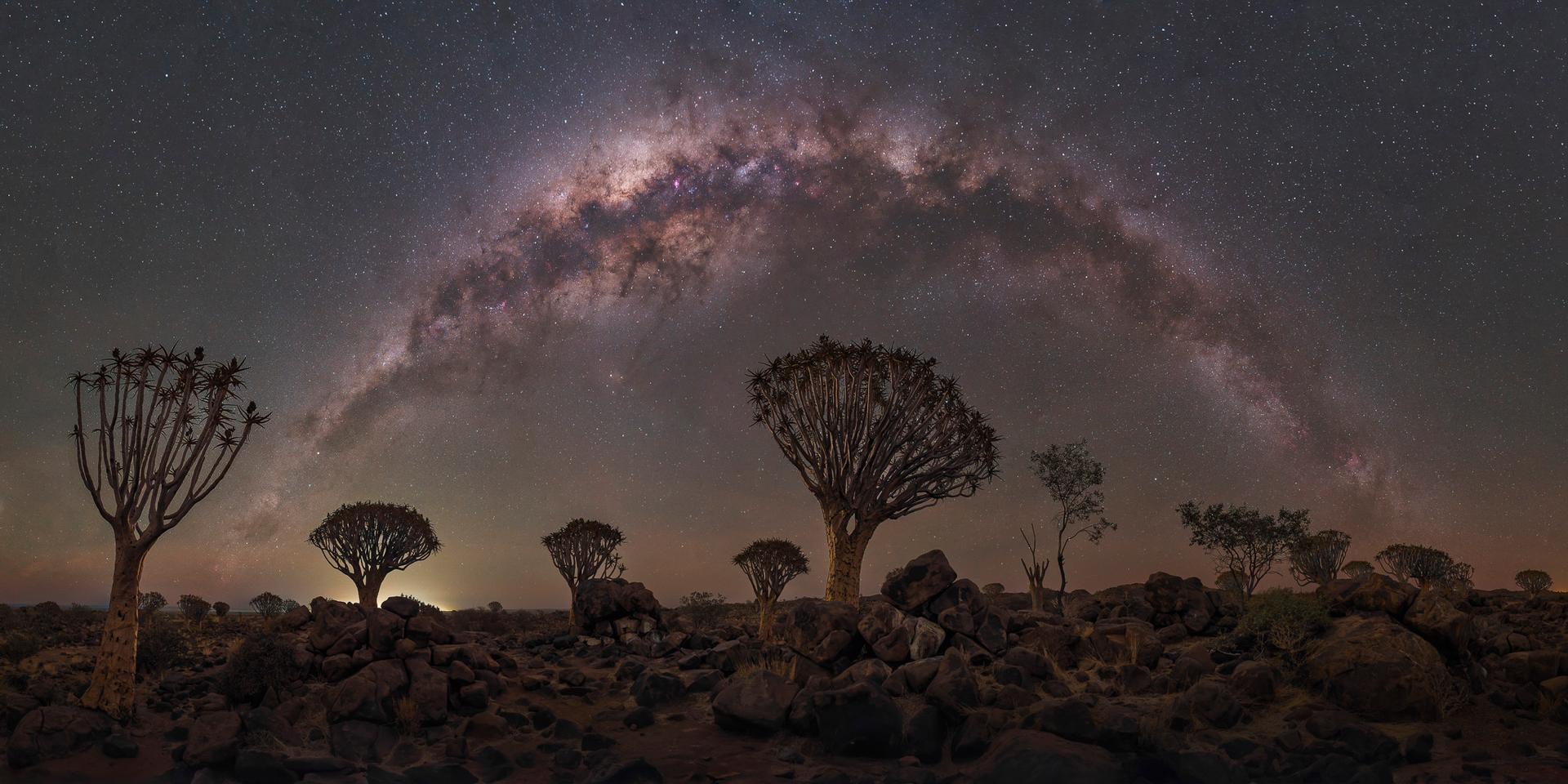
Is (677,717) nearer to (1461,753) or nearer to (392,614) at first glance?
(392,614)

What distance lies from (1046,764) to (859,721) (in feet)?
11.0

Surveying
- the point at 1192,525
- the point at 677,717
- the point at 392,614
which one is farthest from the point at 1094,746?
the point at 1192,525

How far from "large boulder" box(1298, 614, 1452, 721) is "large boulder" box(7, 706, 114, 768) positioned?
21.2 metres

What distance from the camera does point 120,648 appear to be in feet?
47.1

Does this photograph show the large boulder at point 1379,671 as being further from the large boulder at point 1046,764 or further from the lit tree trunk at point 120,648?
the lit tree trunk at point 120,648

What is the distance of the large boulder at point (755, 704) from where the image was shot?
14.5 meters

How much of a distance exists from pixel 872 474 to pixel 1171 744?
14300 millimetres

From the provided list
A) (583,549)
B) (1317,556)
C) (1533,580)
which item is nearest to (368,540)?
(583,549)

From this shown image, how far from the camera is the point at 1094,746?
38.8 ft

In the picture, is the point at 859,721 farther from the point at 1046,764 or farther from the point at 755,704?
the point at 1046,764

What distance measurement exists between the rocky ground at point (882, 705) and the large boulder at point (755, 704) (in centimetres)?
4

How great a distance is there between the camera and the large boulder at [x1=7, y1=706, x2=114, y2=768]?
12039mm

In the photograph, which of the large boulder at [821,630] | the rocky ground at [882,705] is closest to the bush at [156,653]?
the rocky ground at [882,705]

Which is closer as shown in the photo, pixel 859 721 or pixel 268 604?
pixel 859 721
